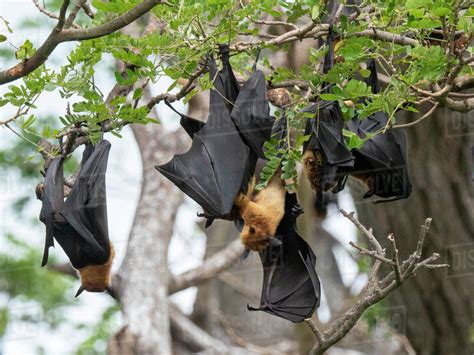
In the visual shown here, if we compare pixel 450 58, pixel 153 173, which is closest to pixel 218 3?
pixel 450 58

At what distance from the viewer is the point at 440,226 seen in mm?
8812

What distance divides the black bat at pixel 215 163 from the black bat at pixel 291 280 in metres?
0.52

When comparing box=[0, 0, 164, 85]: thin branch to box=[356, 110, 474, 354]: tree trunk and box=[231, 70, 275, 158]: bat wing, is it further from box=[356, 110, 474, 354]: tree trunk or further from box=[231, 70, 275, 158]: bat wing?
box=[356, 110, 474, 354]: tree trunk

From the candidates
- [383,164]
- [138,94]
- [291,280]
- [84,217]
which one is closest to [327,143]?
[383,164]

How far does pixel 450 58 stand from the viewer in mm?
5508

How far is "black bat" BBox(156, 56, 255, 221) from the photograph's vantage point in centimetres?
666

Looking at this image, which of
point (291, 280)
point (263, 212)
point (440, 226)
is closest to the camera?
point (263, 212)

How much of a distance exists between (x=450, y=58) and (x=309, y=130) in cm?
118

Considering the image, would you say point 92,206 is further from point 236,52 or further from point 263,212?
point 236,52

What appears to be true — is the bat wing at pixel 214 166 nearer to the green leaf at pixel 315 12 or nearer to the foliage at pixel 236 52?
the foliage at pixel 236 52

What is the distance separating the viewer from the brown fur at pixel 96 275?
886 cm

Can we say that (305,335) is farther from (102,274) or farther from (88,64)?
(88,64)

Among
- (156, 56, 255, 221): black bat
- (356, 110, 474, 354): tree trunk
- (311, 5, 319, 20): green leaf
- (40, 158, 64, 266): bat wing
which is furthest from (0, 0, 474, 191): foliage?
(356, 110, 474, 354): tree trunk

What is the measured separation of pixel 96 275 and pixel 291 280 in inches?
84.9
